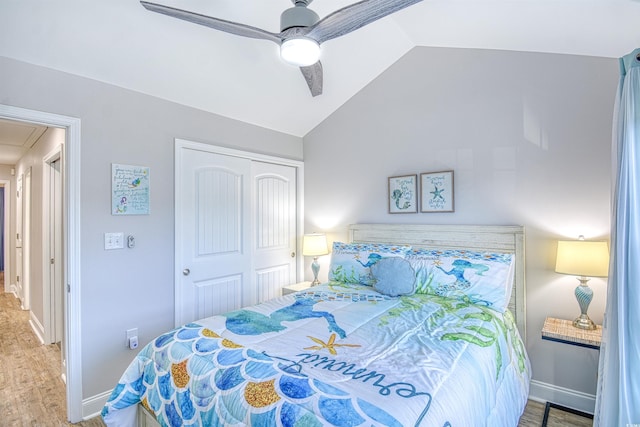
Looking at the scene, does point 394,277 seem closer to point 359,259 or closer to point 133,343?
point 359,259

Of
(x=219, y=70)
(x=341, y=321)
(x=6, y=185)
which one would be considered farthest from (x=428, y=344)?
(x=6, y=185)

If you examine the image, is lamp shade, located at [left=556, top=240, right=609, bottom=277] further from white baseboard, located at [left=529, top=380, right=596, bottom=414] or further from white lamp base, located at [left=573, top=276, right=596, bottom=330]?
white baseboard, located at [left=529, top=380, right=596, bottom=414]

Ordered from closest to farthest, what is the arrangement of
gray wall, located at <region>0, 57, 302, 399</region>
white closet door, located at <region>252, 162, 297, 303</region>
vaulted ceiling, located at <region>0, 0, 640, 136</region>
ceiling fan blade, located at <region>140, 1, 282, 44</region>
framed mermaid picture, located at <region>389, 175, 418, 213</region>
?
1. ceiling fan blade, located at <region>140, 1, 282, 44</region>
2. vaulted ceiling, located at <region>0, 0, 640, 136</region>
3. gray wall, located at <region>0, 57, 302, 399</region>
4. framed mermaid picture, located at <region>389, 175, 418, 213</region>
5. white closet door, located at <region>252, 162, 297, 303</region>

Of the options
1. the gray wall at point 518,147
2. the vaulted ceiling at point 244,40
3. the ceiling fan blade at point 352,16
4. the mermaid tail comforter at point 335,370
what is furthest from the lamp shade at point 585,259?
the ceiling fan blade at point 352,16

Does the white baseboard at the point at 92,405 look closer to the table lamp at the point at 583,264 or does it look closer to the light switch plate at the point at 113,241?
the light switch plate at the point at 113,241

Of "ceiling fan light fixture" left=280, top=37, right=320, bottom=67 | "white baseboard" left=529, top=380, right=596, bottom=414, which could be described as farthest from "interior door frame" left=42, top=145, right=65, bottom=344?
"white baseboard" left=529, top=380, right=596, bottom=414

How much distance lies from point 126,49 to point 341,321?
91.2 inches

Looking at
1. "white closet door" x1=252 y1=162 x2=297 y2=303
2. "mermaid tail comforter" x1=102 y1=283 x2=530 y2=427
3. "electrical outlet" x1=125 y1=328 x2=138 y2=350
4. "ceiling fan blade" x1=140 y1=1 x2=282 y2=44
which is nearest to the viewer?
"mermaid tail comforter" x1=102 y1=283 x2=530 y2=427

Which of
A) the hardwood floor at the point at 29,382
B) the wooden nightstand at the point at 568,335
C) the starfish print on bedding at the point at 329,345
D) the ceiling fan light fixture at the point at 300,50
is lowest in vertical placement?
the hardwood floor at the point at 29,382

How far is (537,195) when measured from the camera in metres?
2.50

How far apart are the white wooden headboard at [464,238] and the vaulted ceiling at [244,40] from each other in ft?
4.60

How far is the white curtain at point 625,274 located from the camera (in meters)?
1.39

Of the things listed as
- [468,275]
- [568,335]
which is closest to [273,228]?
[468,275]

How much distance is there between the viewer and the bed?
46.4 inches
